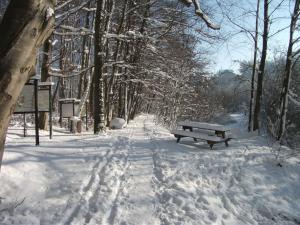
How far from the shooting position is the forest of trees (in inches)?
118

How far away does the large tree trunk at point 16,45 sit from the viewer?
2.91 m

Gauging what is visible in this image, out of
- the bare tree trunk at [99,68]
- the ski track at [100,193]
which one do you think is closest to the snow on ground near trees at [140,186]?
the ski track at [100,193]

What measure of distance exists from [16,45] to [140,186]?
4066mm

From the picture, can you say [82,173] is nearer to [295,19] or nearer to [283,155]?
[283,155]

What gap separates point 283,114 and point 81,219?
1287 centimetres

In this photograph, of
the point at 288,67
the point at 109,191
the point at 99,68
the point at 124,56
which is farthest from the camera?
the point at 124,56

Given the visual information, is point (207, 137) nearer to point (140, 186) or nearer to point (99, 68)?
point (140, 186)

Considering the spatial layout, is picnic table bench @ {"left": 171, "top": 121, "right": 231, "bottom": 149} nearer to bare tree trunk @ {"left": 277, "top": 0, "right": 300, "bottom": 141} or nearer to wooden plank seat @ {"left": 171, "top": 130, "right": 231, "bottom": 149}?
wooden plank seat @ {"left": 171, "top": 130, "right": 231, "bottom": 149}

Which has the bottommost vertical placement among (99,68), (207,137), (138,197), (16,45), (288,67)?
(138,197)

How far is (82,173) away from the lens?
6617 mm

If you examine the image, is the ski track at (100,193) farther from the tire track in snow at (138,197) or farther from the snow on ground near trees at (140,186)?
the tire track in snow at (138,197)

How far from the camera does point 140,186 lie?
640 cm

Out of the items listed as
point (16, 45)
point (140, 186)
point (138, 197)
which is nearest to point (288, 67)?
point (140, 186)

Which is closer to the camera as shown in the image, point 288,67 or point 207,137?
point 207,137
